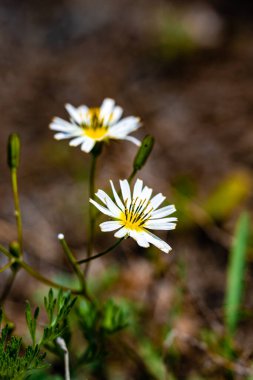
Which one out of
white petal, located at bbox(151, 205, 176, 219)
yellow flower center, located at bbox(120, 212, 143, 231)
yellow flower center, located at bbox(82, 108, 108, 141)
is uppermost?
yellow flower center, located at bbox(82, 108, 108, 141)

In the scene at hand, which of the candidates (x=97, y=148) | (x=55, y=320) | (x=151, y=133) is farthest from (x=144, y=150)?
(x=151, y=133)

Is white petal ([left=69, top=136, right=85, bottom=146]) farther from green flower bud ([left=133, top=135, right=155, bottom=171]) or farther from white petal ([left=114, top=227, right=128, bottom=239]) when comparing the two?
white petal ([left=114, top=227, right=128, bottom=239])

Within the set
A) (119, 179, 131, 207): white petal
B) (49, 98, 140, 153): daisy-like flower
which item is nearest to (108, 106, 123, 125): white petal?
(49, 98, 140, 153): daisy-like flower

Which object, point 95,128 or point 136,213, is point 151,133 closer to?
point 95,128

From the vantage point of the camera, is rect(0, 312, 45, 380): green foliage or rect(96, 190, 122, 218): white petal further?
rect(96, 190, 122, 218): white petal

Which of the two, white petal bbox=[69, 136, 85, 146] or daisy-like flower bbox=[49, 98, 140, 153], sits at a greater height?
daisy-like flower bbox=[49, 98, 140, 153]

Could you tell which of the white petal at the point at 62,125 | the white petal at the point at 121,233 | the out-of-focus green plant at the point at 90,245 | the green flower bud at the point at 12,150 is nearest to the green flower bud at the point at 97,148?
the out-of-focus green plant at the point at 90,245

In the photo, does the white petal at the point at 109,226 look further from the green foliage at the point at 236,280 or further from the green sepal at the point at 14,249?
the green foliage at the point at 236,280

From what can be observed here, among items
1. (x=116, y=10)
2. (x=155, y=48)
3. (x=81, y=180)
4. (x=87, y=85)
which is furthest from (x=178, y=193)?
(x=116, y=10)
